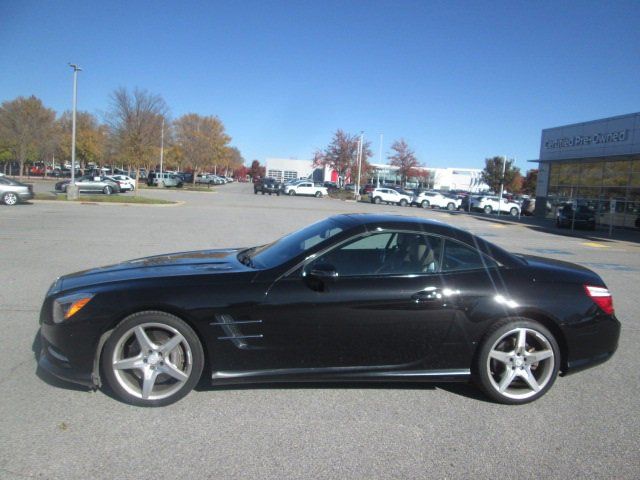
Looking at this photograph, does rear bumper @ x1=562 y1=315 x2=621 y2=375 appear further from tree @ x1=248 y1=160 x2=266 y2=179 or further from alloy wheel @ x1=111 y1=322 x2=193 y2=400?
tree @ x1=248 y1=160 x2=266 y2=179

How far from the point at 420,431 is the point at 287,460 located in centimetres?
98

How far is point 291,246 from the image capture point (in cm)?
435

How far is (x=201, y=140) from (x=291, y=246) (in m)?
57.4

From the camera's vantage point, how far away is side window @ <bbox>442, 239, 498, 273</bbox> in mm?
4078

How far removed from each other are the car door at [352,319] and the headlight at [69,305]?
1249mm

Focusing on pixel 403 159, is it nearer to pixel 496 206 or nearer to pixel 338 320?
pixel 496 206

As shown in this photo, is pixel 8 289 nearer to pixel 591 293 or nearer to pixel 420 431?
pixel 420 431

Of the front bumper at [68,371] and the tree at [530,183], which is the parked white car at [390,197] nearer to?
the front bumper at [68,371]

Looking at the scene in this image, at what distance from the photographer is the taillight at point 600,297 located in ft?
13.7

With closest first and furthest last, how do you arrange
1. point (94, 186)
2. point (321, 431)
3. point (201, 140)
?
point (321, 431)
point (94, 186)
point (201, 140)

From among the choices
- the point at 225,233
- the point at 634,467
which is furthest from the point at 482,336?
the point at 225,233

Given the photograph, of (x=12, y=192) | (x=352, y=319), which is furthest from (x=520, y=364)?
(x=12, y=192)

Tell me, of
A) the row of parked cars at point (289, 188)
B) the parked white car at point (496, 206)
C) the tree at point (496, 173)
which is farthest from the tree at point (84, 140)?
the tree at point (496, 173)

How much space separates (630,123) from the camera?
29.8 metres
